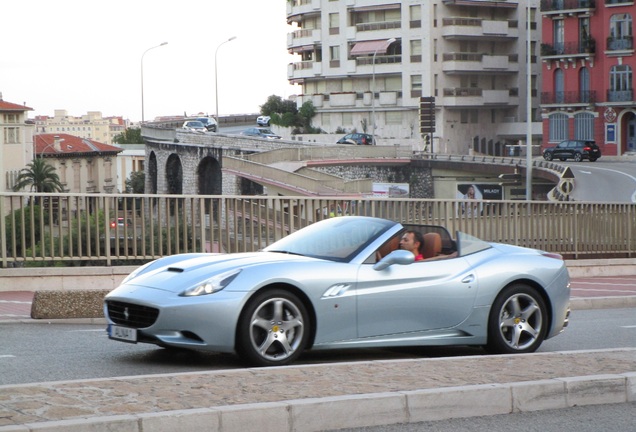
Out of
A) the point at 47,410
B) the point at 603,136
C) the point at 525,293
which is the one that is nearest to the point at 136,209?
the point at 525,293

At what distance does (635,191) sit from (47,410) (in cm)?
5605

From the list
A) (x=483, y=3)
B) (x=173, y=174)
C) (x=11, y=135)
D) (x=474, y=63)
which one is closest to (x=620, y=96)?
(x=474, y=63)

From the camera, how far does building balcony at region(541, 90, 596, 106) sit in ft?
295

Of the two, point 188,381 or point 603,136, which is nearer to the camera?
point 188,381

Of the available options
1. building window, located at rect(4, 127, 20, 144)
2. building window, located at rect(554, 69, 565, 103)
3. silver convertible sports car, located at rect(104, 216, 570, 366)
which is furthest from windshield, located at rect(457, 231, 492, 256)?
building window, located at rect(4, 127, 20, 144)

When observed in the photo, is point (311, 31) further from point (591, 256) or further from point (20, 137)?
point (591, 256)

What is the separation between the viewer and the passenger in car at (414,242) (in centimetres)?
1017

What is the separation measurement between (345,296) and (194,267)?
1.24 metres

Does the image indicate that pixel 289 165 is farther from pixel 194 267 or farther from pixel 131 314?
pixel 131 314

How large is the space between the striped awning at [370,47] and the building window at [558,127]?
18407 mm

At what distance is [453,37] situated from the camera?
4112 inches

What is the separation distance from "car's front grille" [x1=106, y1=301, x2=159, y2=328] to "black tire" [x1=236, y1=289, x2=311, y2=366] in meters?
0.69

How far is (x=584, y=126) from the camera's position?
91188 millimetres

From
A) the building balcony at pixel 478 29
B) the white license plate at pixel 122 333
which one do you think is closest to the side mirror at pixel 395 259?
the white license plate at pixel 122 333
